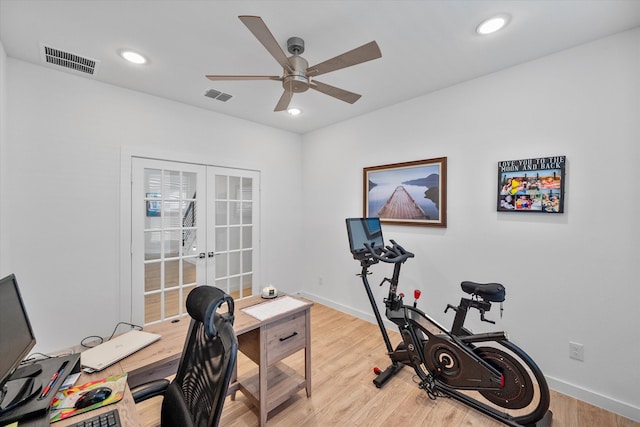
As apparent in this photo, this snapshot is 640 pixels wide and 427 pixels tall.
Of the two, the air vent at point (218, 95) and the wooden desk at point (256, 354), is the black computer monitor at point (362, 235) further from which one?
the air vent at point (218, 95)

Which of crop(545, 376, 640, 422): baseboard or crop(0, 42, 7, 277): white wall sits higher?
crop(0, 42, 7, 277): white wall

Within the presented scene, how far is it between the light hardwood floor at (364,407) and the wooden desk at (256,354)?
14cm

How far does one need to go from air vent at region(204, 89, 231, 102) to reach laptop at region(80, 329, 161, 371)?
2.36 m

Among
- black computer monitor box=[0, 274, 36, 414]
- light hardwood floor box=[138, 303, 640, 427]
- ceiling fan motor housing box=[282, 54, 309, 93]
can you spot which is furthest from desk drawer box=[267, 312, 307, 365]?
ceiling fan motor housing box=[282, 54, 309, 93]

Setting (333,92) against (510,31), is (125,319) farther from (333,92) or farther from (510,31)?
(510,31)

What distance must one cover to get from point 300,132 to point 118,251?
293 centimetres

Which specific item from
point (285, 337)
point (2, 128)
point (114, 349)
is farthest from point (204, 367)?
point (2, 128)

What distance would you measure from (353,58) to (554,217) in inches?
79.8

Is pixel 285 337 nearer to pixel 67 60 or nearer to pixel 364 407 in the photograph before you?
pixel 364 407

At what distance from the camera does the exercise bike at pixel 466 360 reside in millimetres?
1776

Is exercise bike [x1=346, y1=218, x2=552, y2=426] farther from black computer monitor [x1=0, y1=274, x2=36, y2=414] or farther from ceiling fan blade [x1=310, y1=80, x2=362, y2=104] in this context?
black computer monitor [x1=0, y1=274, x2=36, y2=414]

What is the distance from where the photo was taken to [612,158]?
1947 millimetres

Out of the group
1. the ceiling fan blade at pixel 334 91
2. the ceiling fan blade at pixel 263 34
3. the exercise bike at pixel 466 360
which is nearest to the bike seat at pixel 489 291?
the exercise bike at pixel 466 360

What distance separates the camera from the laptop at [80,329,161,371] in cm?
135
